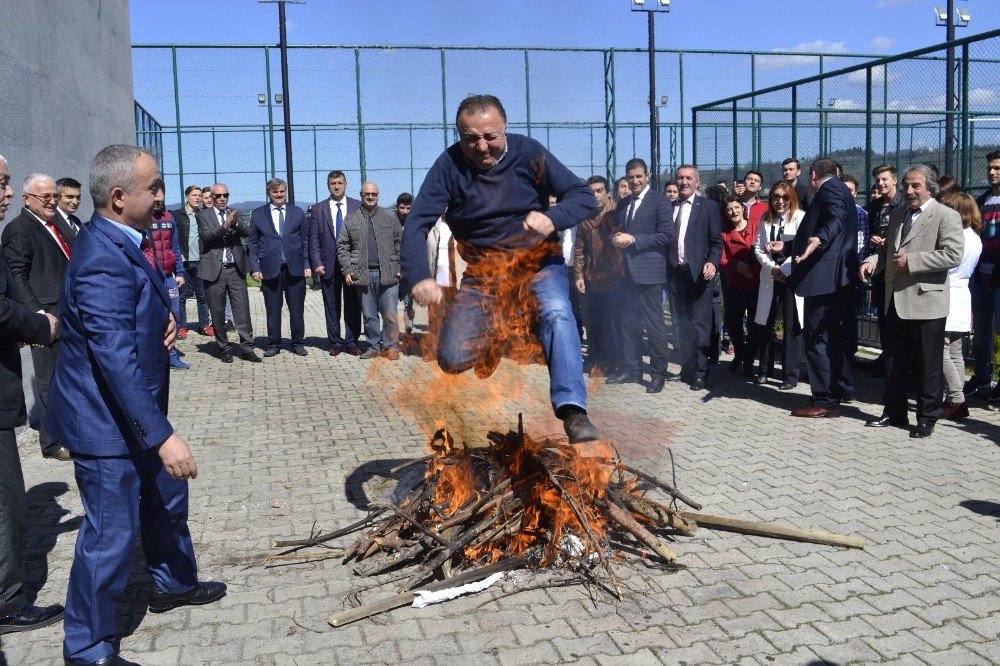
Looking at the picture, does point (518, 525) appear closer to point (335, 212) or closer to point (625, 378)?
point (625, 378)

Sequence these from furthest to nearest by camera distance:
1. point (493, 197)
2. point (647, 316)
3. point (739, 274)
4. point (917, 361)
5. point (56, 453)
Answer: point (739, 274) < point (647, 316) < point (917, 361) < point (56, 453) < point (493, 197)

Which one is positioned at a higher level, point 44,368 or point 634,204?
point 634,204

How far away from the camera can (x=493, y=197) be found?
15.5 ft

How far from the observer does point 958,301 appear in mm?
7602

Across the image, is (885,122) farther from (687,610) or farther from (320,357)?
(687,610)

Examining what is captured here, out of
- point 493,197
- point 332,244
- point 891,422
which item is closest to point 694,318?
point 891,422

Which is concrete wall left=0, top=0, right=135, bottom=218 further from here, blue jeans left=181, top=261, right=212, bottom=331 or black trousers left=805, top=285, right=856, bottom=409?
black trousers left=805, top=285, right=856, bottom=409

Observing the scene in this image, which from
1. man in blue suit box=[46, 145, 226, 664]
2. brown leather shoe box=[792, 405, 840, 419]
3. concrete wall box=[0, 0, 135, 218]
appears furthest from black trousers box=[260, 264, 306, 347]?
man in blue suit box=[46, 145, 226, 664]

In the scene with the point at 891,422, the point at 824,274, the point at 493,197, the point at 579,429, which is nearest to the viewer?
the point at 579,429

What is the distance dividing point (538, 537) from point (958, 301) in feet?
16.9

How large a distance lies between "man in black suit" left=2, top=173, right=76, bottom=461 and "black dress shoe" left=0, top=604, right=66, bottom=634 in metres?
2.84

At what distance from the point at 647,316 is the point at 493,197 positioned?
5.12m

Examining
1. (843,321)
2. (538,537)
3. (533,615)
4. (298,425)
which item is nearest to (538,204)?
(538,537)

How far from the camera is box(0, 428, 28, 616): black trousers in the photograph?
399 centimetres
